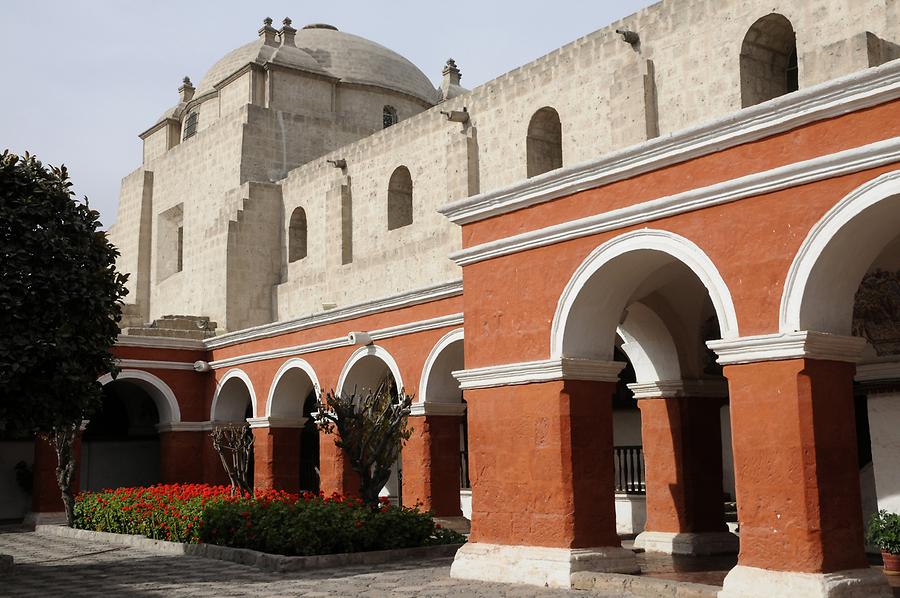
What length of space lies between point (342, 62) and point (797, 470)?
23.4m

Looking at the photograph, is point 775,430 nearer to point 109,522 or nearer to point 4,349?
point 4,349

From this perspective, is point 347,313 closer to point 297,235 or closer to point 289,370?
point 289,370

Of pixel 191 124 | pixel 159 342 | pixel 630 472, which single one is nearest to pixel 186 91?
pixel 191 124

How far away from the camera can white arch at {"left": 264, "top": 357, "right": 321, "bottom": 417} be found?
18.4 metres

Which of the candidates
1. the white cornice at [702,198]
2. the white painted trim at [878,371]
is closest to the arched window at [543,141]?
the white cornice at [702,198]

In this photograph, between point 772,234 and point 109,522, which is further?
point 109,522

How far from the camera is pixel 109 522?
16094 millimetres

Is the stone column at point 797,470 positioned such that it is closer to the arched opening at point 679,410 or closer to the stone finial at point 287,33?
the arched opening at point 679,410

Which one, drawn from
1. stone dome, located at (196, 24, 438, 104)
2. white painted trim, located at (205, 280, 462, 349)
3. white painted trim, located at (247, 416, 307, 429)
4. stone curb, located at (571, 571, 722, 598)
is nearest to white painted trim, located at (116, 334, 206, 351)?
white painted trim, located at (205, 280, 462, 349)

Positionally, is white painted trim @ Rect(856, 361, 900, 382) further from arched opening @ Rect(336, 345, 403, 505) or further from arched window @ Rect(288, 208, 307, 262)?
arched window @ Rect(288, 208, 307, 262)

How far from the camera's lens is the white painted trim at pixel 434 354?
15336 mm

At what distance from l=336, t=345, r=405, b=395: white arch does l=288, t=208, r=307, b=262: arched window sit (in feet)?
27.3

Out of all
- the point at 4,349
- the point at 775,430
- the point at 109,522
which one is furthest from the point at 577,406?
the point at 109,522

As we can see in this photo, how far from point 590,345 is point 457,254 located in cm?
200
